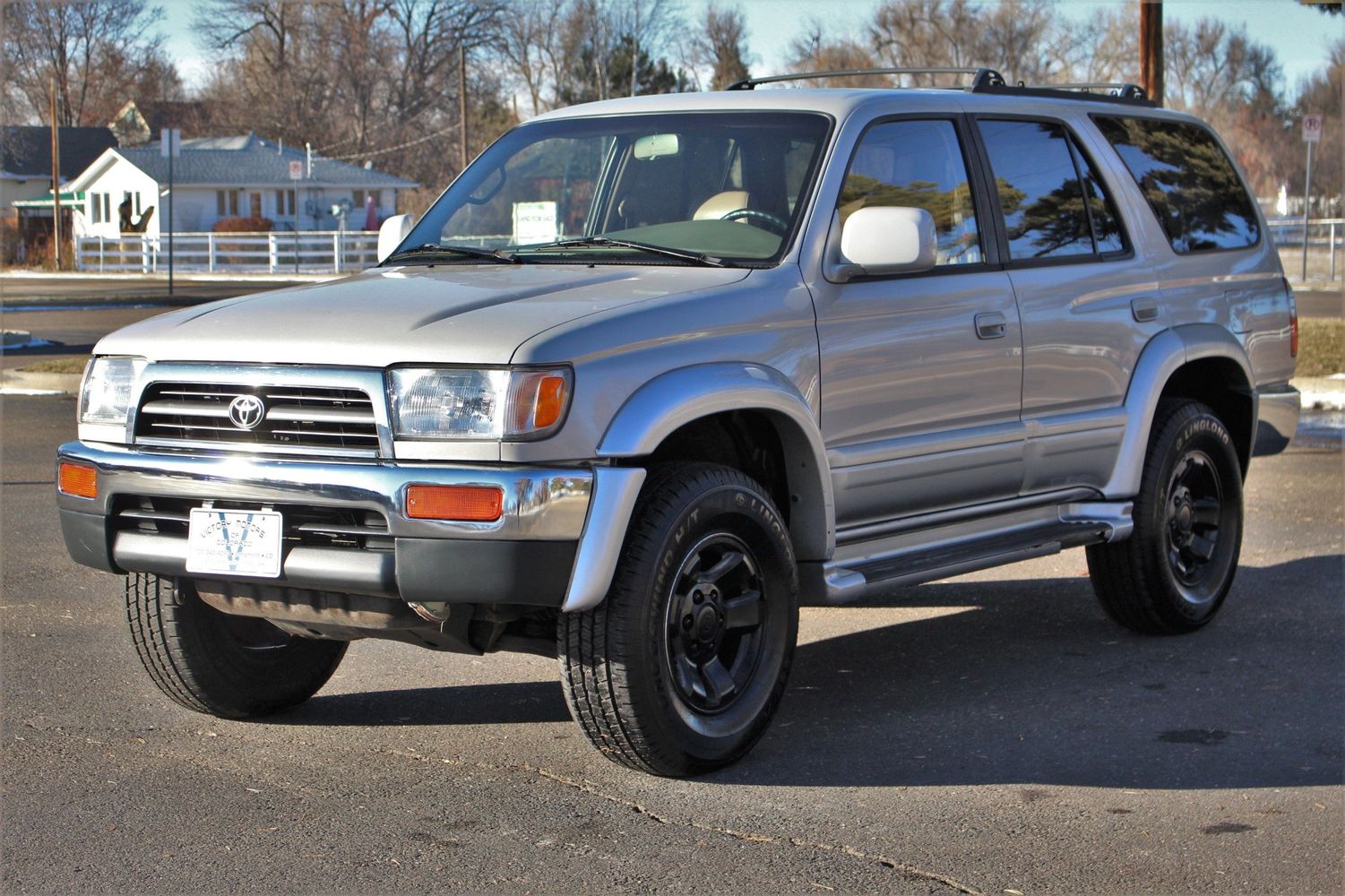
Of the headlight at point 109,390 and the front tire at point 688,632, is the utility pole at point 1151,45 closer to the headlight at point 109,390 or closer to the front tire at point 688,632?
the front tire at point 688,632

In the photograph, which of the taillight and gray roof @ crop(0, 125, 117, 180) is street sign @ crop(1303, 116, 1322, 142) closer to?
the taillight

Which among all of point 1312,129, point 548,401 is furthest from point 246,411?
point 1312,129

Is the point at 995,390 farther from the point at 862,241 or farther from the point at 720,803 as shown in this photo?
the point at 720,803

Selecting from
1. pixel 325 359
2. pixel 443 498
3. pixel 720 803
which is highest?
pixel 325 359

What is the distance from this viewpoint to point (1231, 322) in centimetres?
695

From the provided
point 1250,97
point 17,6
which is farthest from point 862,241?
point 1250,97

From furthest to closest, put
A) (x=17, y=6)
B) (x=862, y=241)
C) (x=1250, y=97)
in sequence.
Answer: (x=1250, y=97) < (x=17, y=6) < (x=862, y=241)

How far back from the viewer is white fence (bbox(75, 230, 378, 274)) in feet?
156

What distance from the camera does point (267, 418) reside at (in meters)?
4.50

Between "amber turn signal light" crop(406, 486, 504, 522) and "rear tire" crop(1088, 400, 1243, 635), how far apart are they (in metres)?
3.12

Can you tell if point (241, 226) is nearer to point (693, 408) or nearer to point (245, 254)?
point (245, 254)

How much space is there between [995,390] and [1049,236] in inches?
30.4

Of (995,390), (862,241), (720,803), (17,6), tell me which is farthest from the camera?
(17,6)

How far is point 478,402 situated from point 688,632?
943 millimetres
